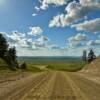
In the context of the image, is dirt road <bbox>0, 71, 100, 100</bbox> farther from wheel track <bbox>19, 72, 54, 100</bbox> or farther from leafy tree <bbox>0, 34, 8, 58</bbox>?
leafy tree <bbox>0, 34, 8, 58</bbox>

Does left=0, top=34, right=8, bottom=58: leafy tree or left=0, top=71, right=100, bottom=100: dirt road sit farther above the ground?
left=0, top=34, right=8, bottom=58: leafy tree

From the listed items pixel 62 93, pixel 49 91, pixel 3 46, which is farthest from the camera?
pixel 3 46

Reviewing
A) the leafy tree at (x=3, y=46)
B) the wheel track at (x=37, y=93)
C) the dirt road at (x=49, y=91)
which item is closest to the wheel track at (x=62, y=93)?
the dirt road at (x=49, y=91)

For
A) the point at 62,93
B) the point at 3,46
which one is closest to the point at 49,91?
the point at 62,93

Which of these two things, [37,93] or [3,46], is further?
[3,46]

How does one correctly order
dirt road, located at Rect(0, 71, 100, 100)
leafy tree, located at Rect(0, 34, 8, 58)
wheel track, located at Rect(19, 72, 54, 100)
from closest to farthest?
wheel track, located at Rect(19, 72, 54, 100), dirt road, located at Rect(0, 71, 100, 100), leafy tree, located at Rect(0, 34, 8, 58)

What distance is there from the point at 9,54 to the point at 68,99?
11838 centimetres

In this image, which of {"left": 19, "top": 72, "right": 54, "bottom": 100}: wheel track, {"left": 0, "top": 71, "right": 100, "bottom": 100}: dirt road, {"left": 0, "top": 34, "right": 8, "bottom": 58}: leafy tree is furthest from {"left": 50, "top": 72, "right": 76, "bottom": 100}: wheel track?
{"left": 0, "top": 34, "right": 8, "bottom": 58}: leafy tree

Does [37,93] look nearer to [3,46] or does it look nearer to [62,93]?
[62,93]

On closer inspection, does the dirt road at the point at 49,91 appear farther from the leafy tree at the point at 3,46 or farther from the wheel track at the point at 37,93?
the leafy tree at the point at 3,46

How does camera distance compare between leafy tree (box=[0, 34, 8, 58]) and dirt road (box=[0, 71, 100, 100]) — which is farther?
leafy tree (box=[0, 34, 8, 58])

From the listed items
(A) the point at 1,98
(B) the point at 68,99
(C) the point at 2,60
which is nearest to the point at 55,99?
(B) the point at 68,99

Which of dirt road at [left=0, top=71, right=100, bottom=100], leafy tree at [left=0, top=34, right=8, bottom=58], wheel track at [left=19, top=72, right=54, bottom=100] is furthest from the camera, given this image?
leafy tree at [left=0, top=34, right=8, bottom=58]

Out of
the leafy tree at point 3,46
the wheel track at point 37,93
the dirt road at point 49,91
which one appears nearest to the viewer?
the wheel track at point 37,93
